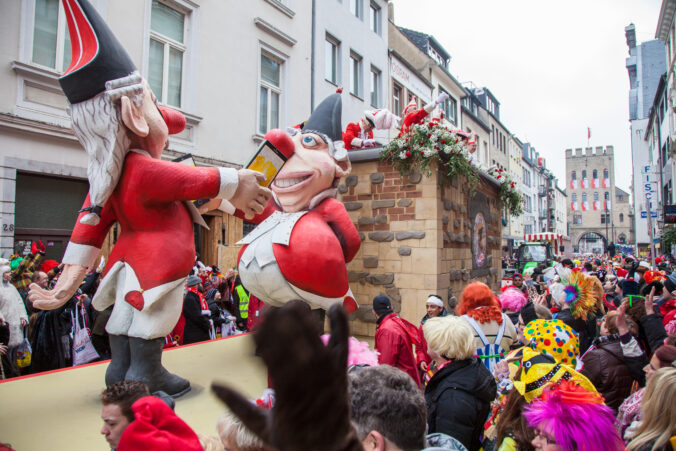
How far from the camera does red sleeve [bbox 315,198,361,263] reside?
4.01 m

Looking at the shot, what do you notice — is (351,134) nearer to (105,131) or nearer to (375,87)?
(105,131)

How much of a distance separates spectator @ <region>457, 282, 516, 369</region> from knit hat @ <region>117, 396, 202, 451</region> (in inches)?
91.6

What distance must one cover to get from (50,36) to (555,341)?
7364 mm

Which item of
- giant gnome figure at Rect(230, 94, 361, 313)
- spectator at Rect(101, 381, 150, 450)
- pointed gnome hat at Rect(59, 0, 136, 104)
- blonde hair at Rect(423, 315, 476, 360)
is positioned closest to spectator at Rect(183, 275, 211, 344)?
giant gnome figure at Rect(230, 94, 361, 313)

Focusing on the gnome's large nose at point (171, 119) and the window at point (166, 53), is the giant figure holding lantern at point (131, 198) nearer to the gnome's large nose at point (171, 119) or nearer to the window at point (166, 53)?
the gnome's large nose at point (171, 119)

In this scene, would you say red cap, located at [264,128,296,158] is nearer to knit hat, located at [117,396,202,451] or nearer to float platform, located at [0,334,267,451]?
float platform, located at [0,334,267,451]

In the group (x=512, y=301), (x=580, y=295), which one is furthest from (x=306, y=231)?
(x=512, y=301)

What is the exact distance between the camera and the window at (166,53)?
7.91 meters

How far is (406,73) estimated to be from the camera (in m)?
17.0

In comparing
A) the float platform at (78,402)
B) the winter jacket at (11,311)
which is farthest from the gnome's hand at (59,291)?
the winter jacket at (11,311)

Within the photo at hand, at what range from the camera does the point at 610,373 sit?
280 centimetres

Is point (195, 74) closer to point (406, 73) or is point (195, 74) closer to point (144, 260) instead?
point (144, 260)

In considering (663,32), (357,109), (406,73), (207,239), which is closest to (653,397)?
(207,239)

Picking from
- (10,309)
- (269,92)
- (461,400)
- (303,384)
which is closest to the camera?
(303,384)
